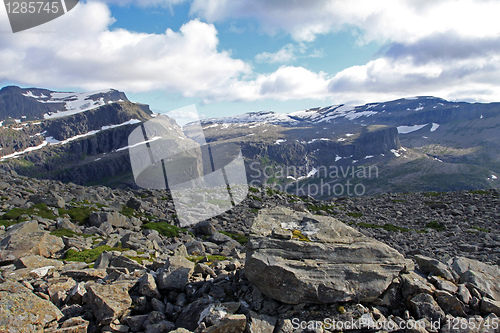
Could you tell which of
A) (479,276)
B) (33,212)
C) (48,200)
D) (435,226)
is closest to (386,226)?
(435,226)

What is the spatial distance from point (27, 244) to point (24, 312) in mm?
11633

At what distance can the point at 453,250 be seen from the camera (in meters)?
29.2

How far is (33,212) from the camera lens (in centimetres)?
3017

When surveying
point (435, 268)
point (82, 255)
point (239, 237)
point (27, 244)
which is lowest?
point (239, 237)

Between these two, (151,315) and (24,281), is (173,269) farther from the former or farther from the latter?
(24,281)

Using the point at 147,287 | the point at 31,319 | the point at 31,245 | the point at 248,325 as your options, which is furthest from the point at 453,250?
the point at 31,245

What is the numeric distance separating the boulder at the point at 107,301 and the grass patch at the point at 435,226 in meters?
45.4

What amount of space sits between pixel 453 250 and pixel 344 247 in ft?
84.6

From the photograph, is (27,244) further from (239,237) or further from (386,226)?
(386,226)

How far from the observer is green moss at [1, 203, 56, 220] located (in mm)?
28091

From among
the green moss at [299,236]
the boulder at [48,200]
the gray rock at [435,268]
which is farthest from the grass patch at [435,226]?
the boulder at [48,200]

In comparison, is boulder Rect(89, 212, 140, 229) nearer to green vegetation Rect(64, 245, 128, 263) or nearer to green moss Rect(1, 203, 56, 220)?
green moss Rect(1, 203, 56, 220)

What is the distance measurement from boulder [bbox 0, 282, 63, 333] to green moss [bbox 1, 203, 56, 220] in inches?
931

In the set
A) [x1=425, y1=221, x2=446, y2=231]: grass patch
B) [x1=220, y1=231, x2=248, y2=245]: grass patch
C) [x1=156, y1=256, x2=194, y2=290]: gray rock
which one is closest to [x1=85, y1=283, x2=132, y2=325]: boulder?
[x1=156, y1=256, x2=194, y2=290]: gray rock
